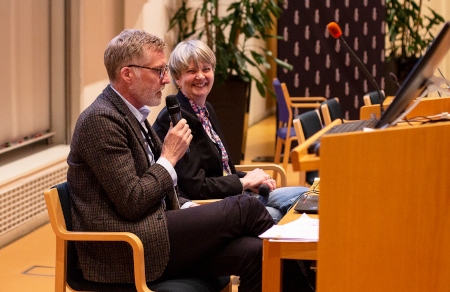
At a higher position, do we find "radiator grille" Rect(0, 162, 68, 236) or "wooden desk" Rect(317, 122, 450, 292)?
"wooden desk" Rect(317, 122, 450, 292)

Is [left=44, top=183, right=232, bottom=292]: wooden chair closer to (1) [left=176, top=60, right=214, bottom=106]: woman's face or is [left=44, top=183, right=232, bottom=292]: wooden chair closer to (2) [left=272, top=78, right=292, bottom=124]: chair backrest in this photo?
(1) [left=176, top=60, right=214, bottom=106]: woman's face

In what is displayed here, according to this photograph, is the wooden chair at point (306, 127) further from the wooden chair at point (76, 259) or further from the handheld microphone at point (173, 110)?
the wooden chair at point (76, 259)

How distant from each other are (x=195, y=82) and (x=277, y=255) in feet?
4.48

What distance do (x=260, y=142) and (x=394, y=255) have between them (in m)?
7.43

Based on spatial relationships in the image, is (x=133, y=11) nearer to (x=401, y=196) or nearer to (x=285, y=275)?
(x=285, y=275)

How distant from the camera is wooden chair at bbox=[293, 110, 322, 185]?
4.04 metres

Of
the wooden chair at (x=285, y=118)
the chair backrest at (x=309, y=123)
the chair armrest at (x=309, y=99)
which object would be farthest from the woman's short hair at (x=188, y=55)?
the chair armrest at (x=309, y=99)

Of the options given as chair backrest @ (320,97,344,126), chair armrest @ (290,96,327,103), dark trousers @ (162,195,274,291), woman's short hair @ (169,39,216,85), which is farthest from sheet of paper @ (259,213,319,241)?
chair armrest @ (290,96,327,103)

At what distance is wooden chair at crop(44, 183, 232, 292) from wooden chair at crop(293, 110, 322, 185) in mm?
1546

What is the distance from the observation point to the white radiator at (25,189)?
4641 millimetres

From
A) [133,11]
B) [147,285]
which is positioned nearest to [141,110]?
[147,285]

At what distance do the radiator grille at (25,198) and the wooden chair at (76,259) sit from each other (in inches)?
83.1

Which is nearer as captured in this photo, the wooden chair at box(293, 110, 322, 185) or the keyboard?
the keyboard

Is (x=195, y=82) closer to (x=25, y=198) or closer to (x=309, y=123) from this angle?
(x=309, y=123)
